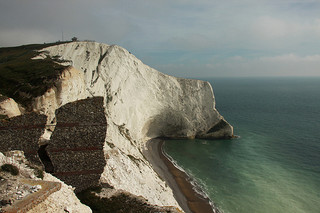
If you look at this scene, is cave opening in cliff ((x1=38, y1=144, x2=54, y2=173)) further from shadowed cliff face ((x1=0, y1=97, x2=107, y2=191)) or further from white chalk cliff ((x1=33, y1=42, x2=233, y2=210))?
white chalk cliff ((x1=33, y1=42, x2=233, y2=210))

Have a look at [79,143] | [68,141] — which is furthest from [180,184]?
[68,141]

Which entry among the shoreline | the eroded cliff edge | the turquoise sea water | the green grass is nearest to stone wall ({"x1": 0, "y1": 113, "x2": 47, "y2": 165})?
the eroded cliff edge

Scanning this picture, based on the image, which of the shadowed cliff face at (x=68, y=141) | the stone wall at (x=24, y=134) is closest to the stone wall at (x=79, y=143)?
the shadowed cliff face at (x=68, y=141)

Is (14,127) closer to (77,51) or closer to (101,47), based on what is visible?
(77,51)

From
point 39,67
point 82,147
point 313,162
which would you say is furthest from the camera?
point 313,162

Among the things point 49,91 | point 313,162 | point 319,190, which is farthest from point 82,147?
point 313,162

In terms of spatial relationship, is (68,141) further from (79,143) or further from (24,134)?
(24,134)
